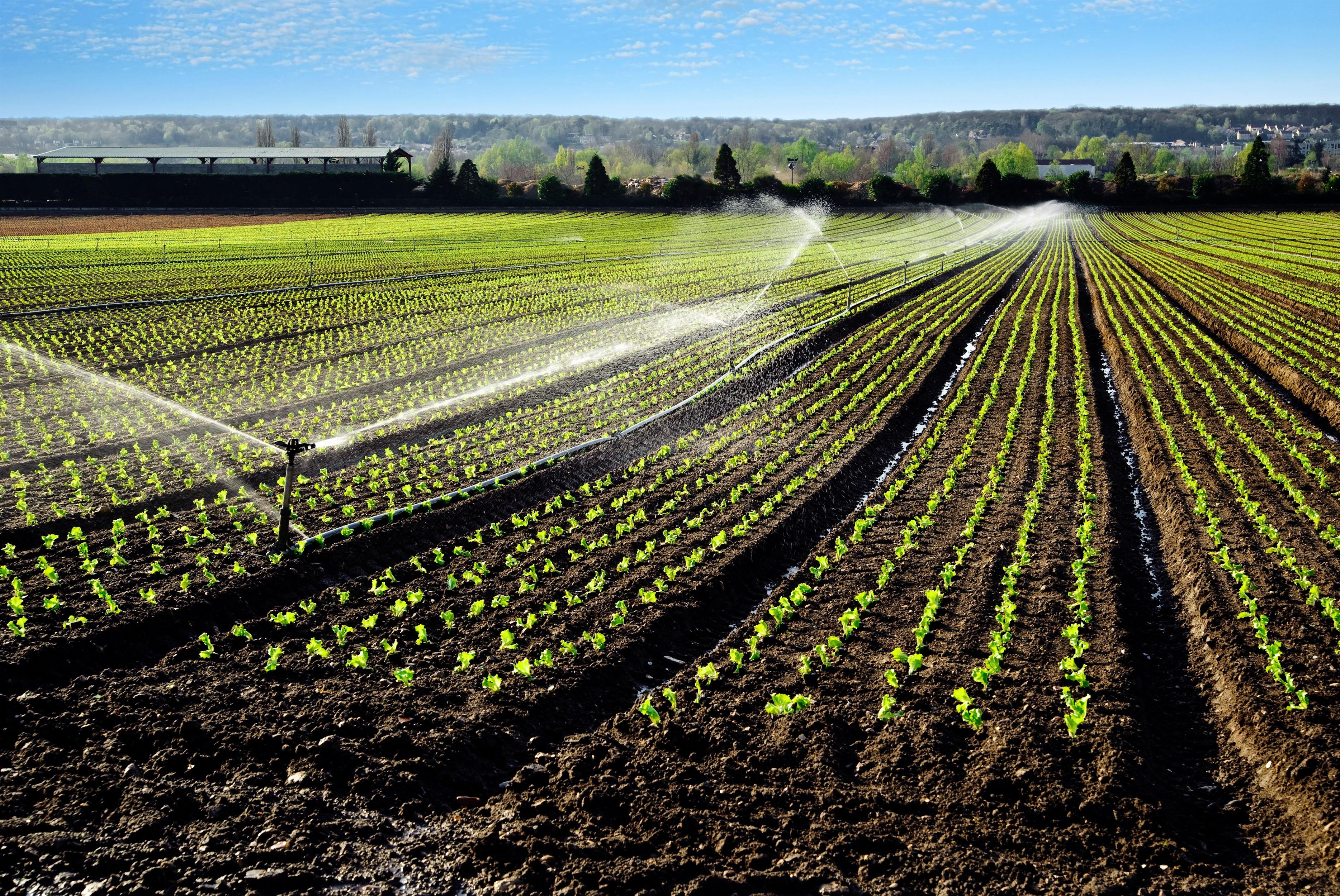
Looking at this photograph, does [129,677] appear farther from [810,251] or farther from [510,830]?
[810,251]

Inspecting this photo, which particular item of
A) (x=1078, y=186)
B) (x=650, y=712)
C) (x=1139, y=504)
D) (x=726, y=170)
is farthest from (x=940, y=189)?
(x=650, y=712)

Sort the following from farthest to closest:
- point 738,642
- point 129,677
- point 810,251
A: point 810,251
point 738,642
point 129,677

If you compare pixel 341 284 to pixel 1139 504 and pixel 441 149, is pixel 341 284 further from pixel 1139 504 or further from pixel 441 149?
pixel 441 149

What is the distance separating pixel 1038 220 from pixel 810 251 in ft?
156

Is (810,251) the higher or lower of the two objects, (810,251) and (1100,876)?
the higher

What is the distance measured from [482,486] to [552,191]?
79338 millimetres

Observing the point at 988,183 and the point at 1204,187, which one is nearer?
the point at 1204,187

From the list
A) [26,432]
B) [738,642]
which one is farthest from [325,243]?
[738,642]

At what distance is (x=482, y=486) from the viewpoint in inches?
461

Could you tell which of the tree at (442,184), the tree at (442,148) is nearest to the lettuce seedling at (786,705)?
the tree at (442,184)

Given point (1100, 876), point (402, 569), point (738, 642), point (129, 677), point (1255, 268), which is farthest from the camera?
point (1255, 268)

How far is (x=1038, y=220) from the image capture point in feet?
302

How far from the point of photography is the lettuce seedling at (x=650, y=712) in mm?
6598

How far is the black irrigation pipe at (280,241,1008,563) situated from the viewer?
9711mm
